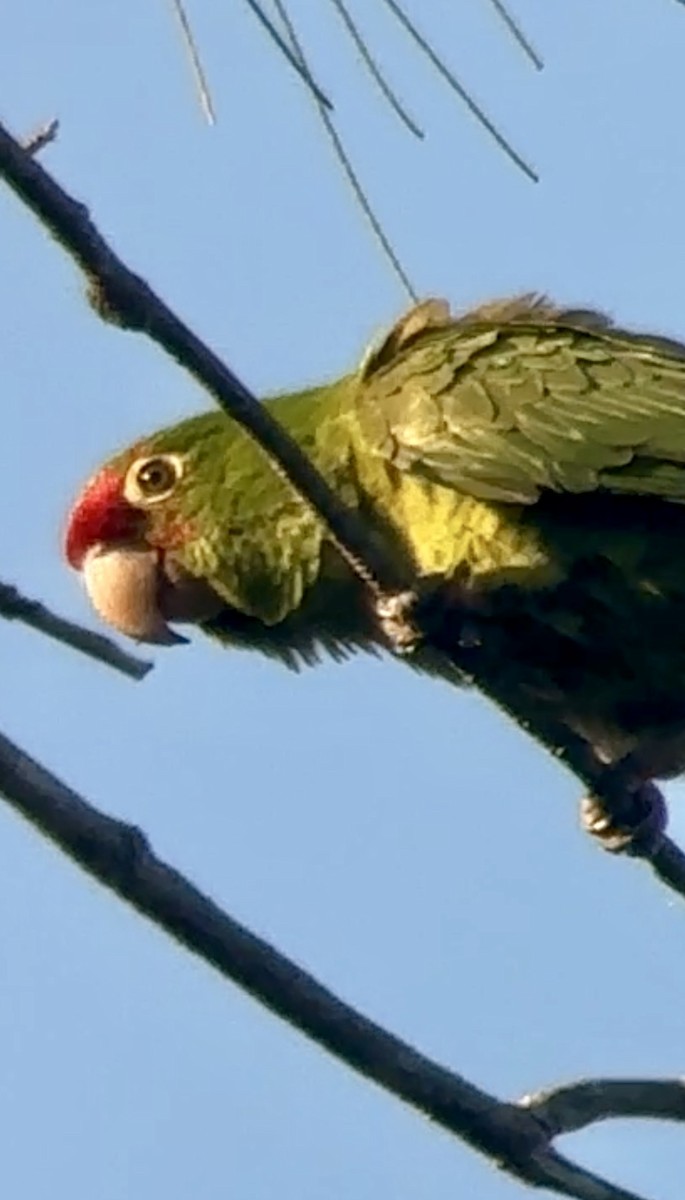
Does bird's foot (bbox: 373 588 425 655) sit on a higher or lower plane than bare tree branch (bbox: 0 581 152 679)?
lower

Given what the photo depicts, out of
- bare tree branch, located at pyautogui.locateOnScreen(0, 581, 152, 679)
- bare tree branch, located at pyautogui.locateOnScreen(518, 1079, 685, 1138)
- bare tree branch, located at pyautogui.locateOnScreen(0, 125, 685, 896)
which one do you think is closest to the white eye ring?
bare tree branch, located at pyautogui.locateOnScreen(0, 125, 685, 896)

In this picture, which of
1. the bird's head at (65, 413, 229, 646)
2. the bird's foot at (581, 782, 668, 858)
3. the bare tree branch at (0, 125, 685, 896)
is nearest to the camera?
the bare tree branch at (0, 125, 685, 896)

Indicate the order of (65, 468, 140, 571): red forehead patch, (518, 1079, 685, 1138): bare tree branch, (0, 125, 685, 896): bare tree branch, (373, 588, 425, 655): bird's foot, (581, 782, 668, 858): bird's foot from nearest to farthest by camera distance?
(0, 125, 685, 896): bare tree branch, (518, 1079, 685, 1138): bare tree branch, (373, 588, 425, 655): bird's foot, (581, 782, 668, 858): bird's foot, (65, 468, 140, 571): red forehead patch

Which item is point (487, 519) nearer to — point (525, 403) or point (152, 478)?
point (525, 403)

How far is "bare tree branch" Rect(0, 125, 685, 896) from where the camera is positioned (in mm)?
1803

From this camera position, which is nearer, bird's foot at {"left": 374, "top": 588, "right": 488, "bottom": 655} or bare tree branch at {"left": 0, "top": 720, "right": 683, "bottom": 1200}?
bare tree branch at {"left": 0, "top": 720, "right": 683, "bottom": 1200}

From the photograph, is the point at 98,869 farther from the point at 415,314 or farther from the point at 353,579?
the point at 415,314

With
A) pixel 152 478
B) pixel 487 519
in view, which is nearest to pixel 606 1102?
pixel 487 519

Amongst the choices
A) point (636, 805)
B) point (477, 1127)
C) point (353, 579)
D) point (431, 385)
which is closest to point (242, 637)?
point (353, 579)

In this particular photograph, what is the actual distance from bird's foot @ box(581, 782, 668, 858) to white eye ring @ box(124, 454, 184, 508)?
1190mm

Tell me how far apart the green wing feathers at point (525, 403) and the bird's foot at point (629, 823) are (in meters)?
0.51

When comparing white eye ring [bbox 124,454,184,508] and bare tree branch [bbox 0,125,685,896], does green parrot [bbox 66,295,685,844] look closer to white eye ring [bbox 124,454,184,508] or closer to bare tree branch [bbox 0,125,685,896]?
white eye ring [bbox 124,454,184,508]

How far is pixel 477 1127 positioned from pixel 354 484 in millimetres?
1606

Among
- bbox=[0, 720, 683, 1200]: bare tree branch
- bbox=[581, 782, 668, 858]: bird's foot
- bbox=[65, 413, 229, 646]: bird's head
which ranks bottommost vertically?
bbox=[581, 782, 668, 858]: bird's foot
